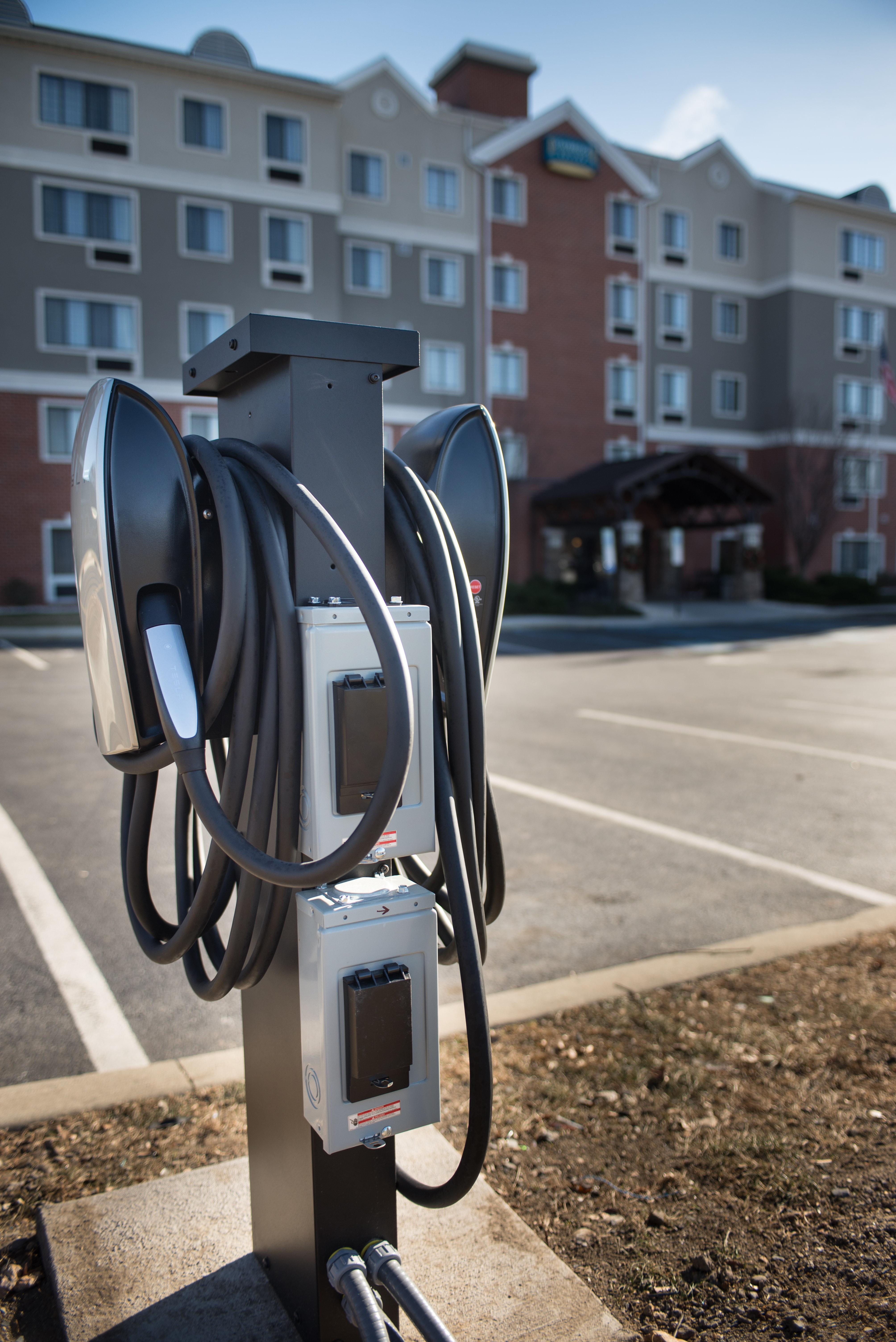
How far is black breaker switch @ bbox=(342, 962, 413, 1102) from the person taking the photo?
154 cm

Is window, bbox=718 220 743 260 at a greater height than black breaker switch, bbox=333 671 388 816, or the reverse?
window, bbox=718 220 743 260

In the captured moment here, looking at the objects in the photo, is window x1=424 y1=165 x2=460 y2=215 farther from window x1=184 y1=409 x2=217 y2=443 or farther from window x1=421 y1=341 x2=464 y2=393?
window x1=184 y1=409 x2=217 y2=443

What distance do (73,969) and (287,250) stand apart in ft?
92.8

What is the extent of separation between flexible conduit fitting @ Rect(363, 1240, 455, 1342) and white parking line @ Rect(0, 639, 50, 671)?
13896mm

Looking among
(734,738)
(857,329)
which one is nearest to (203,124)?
(857,329)

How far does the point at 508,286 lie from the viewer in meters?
31.9

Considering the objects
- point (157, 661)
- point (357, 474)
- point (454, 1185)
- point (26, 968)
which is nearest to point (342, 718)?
point (157, 661)

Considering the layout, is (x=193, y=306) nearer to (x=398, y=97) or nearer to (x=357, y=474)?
(x=398, y=97)

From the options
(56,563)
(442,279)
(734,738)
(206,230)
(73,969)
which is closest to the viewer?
(73,969)

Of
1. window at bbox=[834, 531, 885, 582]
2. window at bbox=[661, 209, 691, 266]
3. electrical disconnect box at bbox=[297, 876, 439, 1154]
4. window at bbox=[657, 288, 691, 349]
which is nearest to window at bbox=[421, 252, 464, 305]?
window at bbox=[657, 288, 691, 349]

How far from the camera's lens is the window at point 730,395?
3678 cm

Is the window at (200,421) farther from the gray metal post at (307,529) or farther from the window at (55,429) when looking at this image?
the gray metal post at (307,529)

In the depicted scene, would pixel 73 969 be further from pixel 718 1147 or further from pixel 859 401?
pixel 859 401

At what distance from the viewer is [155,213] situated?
88.2 feet
